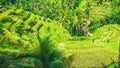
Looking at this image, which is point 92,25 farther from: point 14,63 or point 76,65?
point 14,63

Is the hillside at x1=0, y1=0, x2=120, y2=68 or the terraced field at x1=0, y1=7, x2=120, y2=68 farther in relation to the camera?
the terraced field at x1=0, y1=7, x2=120, y2=68

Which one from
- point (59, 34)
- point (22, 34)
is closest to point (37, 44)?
point (22, 34)

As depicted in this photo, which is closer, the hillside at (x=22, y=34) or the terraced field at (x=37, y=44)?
the hillside at (x=22, y=34)

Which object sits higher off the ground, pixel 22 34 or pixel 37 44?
pixel 37 44

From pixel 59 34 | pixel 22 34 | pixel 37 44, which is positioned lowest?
pixel 59 34

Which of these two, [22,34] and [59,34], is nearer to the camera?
[22,34]

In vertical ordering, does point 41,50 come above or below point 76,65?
above

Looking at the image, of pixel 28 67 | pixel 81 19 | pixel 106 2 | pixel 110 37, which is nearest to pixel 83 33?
pixel 81 19

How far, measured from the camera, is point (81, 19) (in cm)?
5569

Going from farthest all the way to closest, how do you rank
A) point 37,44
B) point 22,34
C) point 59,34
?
point 59,34
point 22,34
point 37,44

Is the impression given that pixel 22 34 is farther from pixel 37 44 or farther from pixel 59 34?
pixel 37 44

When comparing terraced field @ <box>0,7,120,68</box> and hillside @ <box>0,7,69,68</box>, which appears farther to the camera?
terraced field @ <box>0,7,120,68</box>

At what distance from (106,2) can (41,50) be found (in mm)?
50447

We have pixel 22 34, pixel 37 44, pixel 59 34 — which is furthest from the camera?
pixel 59 34
